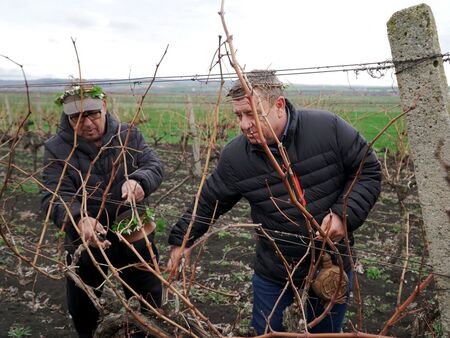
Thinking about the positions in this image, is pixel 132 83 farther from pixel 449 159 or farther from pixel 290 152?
pixel 449 159

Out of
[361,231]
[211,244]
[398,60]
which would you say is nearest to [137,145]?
[398,60]

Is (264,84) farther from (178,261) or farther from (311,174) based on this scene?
(178,261)

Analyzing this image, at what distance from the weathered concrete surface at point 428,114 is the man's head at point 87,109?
1.73m

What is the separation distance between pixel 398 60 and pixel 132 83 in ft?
4.19

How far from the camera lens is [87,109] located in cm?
272

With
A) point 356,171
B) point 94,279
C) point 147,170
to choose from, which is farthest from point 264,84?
point 94,279

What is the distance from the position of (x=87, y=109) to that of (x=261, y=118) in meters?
1.20

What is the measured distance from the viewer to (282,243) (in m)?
2.37

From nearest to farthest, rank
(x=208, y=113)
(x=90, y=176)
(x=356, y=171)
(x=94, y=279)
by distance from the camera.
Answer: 1. (x=356, y=171)
2. (x=90, y=176)
3. (x=94, y=279)
4. (x=208, y=113)

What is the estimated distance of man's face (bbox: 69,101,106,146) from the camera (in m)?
2.76

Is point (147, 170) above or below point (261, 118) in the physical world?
below

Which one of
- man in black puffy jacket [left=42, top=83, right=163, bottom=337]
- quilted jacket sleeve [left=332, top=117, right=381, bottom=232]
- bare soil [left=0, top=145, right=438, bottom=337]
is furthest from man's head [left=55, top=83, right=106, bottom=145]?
quilted jacket sleeve [left=332, top=117, right=381, bottom=232]

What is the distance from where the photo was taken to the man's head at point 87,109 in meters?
2.72

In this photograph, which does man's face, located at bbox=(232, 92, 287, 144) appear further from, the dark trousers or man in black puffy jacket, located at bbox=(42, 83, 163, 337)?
the dark trousers
